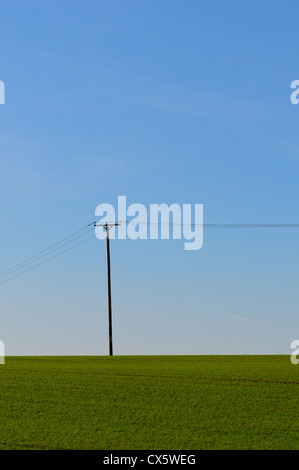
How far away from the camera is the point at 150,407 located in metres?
21.1

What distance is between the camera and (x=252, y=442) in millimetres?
16750

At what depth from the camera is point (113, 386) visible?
2545cm

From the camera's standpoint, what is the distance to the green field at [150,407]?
1688 cm

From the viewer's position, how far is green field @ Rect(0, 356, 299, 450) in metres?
16.9
